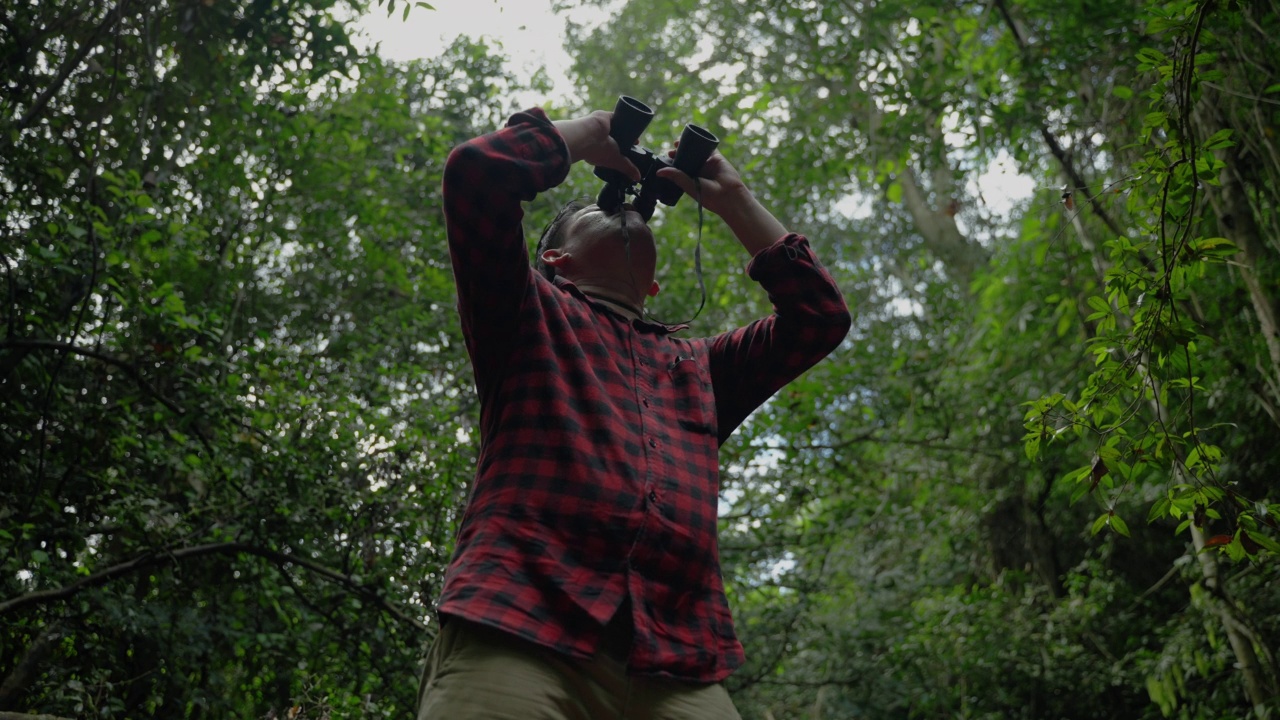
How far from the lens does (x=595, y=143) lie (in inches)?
65.1

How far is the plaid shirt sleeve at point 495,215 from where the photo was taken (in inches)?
57.4

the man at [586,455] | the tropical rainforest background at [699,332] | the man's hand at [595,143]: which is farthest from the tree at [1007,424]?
the man's hand at [595,143]

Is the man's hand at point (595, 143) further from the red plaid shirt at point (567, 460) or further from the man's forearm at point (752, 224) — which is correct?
the man's forearm at point (752, 224)

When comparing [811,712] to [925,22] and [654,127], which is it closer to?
[654,127]

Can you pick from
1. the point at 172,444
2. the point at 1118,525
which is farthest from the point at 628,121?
the point at 172,444

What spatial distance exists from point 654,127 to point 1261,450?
12.7 ft

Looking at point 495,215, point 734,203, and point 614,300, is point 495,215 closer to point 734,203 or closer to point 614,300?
point 614,300

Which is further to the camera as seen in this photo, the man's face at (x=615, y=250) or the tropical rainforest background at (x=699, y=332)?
the tropical rainforest background at (x=699, y=332)

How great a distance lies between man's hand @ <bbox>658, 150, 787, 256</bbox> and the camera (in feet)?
6.01

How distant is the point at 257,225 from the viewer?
17.7 ft

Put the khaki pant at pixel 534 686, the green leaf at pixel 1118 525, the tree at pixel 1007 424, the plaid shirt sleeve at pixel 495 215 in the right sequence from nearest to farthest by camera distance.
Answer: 1. the khaki pant at pixel 534 686
2. the plaid shirt sleeve at pixel 495 215
3. the green leaf at pixel 1118 525
4. the tree at pixel 1007 424

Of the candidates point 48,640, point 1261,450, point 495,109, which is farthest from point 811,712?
point 48,640

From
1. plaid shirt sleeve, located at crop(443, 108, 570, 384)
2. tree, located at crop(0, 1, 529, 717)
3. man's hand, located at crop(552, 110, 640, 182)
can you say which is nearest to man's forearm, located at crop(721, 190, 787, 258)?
man's hand, located at crop(552, 110, 640, 182)

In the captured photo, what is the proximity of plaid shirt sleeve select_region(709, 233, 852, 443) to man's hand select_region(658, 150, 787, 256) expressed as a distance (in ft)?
0.12
